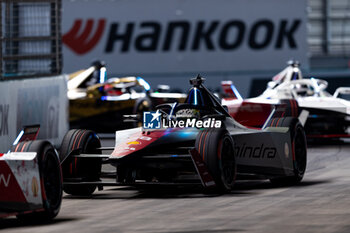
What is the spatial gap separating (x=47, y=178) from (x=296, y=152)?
4.74 meters

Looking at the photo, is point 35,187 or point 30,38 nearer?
point 35,187

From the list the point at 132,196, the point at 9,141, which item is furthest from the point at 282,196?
the point at 9,141

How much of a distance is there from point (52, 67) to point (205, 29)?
57.1ft

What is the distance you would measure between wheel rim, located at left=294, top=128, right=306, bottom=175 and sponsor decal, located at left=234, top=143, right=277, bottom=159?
0.55 m

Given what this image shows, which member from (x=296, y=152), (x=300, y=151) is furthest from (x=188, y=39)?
(x=296, y=152)

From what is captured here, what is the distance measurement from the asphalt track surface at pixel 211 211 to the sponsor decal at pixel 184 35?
24687 mm

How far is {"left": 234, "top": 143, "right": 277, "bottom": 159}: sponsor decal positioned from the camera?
12.3 m

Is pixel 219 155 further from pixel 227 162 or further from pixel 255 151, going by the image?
pixel 255 151

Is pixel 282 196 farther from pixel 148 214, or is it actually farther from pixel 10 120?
pixel 10 120

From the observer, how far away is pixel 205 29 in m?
38.1

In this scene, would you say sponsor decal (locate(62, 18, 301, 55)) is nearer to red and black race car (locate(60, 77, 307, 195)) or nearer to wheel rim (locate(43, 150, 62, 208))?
red and black race car (locate(60, 77, 307, 195))

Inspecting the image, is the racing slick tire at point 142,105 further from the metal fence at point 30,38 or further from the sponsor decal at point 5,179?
the sponsor decal at point 5,179

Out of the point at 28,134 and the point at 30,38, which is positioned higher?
the point at 28,134

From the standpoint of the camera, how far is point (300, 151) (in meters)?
13.3
